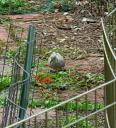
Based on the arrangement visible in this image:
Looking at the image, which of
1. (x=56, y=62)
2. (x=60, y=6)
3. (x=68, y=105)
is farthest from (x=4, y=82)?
(x=60, y=6)

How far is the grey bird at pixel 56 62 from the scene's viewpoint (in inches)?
271

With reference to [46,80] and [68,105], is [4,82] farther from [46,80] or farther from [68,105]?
[68,105]

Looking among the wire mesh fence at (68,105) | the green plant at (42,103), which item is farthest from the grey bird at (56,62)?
the green plant at (42,103)

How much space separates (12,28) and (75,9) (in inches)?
71.2

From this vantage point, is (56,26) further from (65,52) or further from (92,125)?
(92,125)

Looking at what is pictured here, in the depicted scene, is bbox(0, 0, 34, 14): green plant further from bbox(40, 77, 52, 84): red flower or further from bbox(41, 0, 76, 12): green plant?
bbox(40, 77, 52, 84): red flower

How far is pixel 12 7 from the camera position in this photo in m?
10.7

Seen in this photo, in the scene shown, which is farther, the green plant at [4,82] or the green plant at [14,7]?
the green plant at [14,7]

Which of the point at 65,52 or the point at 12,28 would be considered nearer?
the point at 65,52

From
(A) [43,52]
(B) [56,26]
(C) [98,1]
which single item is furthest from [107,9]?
(A) [43,52]

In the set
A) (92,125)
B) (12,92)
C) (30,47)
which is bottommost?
(92,125)

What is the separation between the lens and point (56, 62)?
6867 millimetres

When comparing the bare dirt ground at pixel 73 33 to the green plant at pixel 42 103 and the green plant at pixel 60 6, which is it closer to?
the green plant at pixel 60 6

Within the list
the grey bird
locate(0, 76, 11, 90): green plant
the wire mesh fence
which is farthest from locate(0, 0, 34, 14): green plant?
locate(0, 76, 11, 90): green plant
